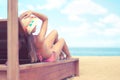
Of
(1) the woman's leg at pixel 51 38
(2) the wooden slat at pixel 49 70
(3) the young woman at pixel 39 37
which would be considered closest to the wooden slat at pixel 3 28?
(3) the young woman at pixel 39 37

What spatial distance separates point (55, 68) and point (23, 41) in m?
0.59

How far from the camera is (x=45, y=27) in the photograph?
13.2 feet

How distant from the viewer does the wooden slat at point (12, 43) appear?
309 centimetres

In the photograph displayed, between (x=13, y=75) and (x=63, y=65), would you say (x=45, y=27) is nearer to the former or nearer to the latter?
(x=63, y=65)

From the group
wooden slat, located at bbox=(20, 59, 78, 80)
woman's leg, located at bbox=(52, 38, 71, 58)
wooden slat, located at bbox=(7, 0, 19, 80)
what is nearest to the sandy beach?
wooden slat, located at bbox=(20, 59, 78, 80)

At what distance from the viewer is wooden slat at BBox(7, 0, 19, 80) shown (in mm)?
3092

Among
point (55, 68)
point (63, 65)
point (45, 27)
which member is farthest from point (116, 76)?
point (45, 27)

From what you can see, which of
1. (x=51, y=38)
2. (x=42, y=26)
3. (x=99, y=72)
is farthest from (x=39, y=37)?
(x=99, y=72)

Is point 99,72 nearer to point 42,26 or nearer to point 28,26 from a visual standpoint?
point 42,26

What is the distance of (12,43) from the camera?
3102mm

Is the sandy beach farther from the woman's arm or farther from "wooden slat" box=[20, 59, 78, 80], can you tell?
the woman's arm

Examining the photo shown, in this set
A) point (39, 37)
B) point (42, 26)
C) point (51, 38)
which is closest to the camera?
point (39, 37)

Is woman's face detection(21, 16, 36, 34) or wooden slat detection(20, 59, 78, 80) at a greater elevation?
woman's face detection(21, 16, 36, 34)

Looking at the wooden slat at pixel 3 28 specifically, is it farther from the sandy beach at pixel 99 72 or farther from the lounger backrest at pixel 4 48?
the sandy beach at pixel 99 72
